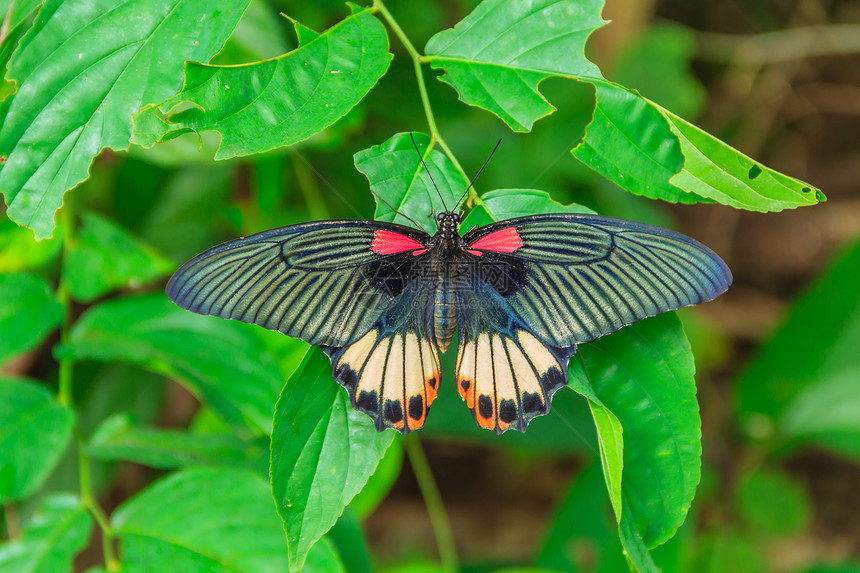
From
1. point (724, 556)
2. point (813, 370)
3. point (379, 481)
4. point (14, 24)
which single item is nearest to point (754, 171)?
point (14, 24)

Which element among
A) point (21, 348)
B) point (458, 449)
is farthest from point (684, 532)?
point (21, 348)

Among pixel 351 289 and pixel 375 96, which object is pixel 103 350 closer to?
pixel 351 289

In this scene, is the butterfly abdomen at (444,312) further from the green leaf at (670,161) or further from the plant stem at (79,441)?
the plant stem at (79,441)

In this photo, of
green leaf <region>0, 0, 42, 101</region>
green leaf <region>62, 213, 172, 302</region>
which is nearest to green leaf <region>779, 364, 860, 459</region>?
green leaf <region>62, 213, 172, 302</region>

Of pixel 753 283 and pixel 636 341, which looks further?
pixel 753 283

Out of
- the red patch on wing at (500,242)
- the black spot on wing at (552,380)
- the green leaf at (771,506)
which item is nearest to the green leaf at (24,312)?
the red patch on wing at (500,242)

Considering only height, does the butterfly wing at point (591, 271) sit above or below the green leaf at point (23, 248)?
above

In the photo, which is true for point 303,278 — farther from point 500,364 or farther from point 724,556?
point 724,556

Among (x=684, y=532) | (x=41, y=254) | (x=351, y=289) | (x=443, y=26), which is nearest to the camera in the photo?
(x=351, y=289)

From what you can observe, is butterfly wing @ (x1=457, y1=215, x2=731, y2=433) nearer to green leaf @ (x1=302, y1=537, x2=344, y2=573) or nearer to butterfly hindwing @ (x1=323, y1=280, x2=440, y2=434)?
butterfly hindwing @ (x1=323, y1=280, x2=440, y2=434)
